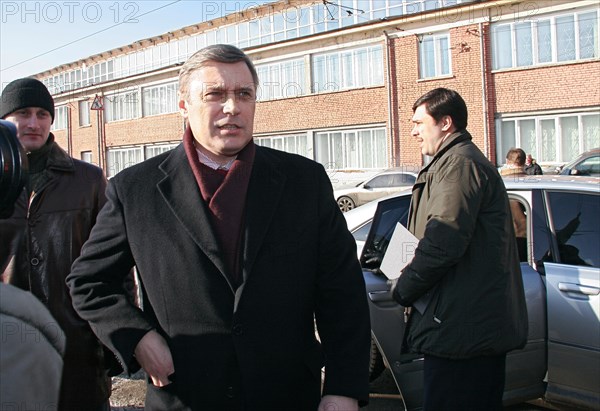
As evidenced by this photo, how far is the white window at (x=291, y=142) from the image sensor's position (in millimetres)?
25328

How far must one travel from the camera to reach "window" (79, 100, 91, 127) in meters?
36.5

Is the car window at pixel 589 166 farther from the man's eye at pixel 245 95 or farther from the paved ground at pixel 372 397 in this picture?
the man's eye at pixel 245 95

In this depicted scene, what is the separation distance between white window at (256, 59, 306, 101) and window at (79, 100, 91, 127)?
1505 cm

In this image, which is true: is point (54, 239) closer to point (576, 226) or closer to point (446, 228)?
point (446, 228)

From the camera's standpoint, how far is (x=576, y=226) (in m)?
3.57

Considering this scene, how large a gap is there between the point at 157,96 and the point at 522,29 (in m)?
19.6

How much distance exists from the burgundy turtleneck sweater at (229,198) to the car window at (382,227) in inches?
83.6

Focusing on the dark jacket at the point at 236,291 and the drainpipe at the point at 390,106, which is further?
the drainpipe at the point at 390,106

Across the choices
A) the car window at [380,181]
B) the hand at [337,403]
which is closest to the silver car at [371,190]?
the car window at [380,181]

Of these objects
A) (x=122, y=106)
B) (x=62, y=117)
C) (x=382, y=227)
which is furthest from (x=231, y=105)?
(x=62, y=117)

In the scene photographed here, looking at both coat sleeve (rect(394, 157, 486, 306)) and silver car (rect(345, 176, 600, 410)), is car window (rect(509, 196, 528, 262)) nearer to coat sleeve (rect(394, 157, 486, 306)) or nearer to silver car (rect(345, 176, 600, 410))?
silver car (rect(345, 176, 600, 410))

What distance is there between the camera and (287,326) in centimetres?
193

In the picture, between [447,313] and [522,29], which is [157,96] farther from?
[447,313]

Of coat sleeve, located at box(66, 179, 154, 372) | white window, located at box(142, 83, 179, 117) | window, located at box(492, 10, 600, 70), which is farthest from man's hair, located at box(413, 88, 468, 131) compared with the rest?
white window, located at box(142, 83, 179, 117)
